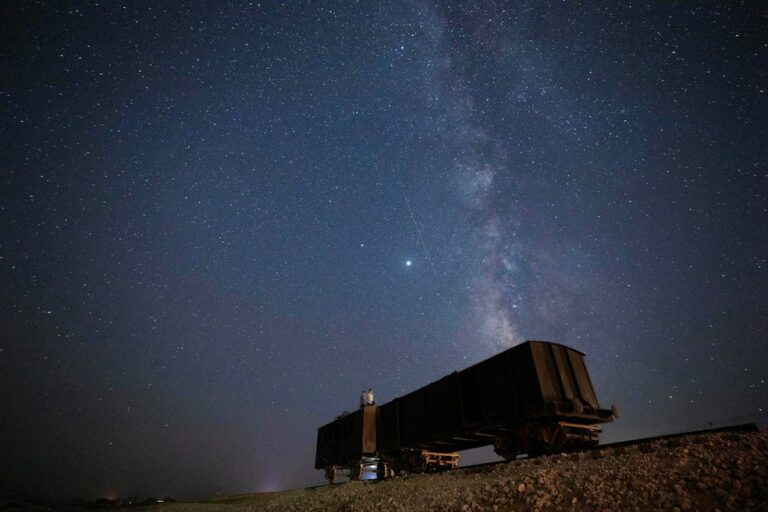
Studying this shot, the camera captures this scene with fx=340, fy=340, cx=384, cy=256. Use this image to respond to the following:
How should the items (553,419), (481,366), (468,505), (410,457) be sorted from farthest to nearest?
(410,457), (481,366), (553,419), (468,505)

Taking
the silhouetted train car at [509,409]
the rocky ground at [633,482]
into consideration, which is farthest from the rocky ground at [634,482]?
the silhouetted train car at [509,409]

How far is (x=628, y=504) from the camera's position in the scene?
4.07 m

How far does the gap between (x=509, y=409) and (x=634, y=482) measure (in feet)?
17.0

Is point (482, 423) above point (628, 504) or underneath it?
above

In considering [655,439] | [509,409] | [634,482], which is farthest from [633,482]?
[509,409]

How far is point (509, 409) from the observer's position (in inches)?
373

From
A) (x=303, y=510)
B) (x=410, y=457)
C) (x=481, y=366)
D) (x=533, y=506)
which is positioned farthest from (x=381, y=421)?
(x=533, y=506)

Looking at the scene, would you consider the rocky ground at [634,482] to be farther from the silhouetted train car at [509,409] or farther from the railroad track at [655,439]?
the silhouetted train car at [509,409]

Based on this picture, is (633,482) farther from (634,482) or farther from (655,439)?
(655,439)

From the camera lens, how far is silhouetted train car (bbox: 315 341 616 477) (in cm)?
902

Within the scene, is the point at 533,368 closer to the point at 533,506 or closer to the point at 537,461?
the point at 537,461

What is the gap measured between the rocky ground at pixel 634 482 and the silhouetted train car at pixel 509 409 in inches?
78.0

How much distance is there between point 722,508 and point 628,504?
0.86 m

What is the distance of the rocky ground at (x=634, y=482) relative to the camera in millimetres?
3871
